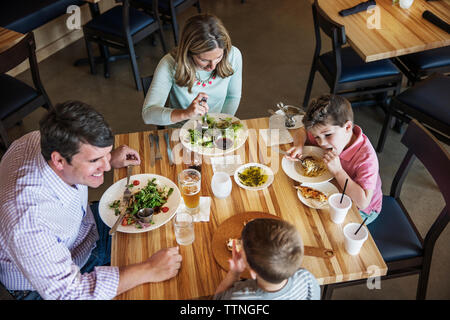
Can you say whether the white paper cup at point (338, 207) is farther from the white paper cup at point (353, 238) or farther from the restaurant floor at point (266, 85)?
the restaurant floor at point (266, 85)

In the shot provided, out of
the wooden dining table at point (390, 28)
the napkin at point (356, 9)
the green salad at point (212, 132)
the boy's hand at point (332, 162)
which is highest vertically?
the napkin at point (356, 9)

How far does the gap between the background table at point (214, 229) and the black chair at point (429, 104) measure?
4.53 feet

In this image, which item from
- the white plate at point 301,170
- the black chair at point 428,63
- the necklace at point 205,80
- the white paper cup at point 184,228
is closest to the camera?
the white paper cup at point 184,228

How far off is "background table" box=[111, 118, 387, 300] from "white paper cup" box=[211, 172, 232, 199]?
0.03 m

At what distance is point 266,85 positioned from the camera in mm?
3961

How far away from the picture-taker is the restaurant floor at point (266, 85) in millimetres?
2586

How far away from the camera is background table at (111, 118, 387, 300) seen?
1451mm

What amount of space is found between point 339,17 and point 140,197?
2178 mm

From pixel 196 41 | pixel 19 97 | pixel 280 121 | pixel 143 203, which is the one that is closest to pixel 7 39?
pixel 19 97

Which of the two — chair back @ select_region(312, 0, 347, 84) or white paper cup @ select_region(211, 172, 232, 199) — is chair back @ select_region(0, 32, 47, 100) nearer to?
white paper cup @ select_region(211, 172, 232, 199)

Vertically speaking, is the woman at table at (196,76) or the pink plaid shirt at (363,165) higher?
the woman at table at (196,76)

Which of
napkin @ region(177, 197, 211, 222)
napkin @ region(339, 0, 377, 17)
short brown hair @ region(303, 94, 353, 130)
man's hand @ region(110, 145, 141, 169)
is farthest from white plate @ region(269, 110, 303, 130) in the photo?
napkin @ region(339, 0, 377, 17)

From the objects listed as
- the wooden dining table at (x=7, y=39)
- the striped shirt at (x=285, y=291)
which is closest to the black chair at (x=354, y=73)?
the striped shirt at (x=285, y=291)
